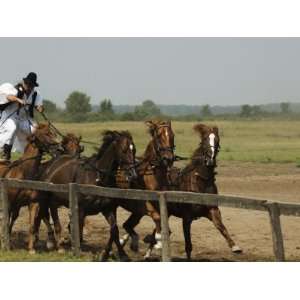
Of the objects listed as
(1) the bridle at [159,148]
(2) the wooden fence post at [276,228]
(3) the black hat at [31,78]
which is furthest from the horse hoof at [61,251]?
(2) the wooden fence post at [276,228]

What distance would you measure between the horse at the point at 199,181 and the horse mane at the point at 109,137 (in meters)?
1.30

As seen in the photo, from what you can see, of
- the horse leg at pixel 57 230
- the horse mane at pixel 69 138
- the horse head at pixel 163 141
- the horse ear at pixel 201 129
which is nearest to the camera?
the horse head at pixel 163 141

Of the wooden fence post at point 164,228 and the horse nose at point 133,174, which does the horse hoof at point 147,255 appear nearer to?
the horse nose at point 133,174

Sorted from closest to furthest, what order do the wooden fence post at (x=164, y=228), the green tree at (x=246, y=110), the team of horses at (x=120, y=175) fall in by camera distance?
1. the wooden fence post at (x=164, y=228)
2. the team of horses at (x=120, y=175)
3. the green tree at (x=246, y=110)

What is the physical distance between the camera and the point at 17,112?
15.7m

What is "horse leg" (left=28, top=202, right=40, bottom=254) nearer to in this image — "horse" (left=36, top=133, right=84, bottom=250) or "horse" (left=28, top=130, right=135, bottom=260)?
"horse" (left=28, top=130, right=135, bottom=260)

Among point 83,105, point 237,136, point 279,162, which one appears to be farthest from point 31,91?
point 83,105

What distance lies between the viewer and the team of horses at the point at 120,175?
12.6 m

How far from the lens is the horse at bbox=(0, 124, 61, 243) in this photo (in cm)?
1405

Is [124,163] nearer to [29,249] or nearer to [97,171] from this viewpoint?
[97,171]

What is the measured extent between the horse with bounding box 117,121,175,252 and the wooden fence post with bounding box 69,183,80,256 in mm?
895

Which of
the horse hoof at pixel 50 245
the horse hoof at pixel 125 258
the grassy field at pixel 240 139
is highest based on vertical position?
the grassy field at pixel 240 139

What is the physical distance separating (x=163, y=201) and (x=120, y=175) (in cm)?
203

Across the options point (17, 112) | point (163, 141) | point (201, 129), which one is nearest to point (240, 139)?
point (17, 112)
